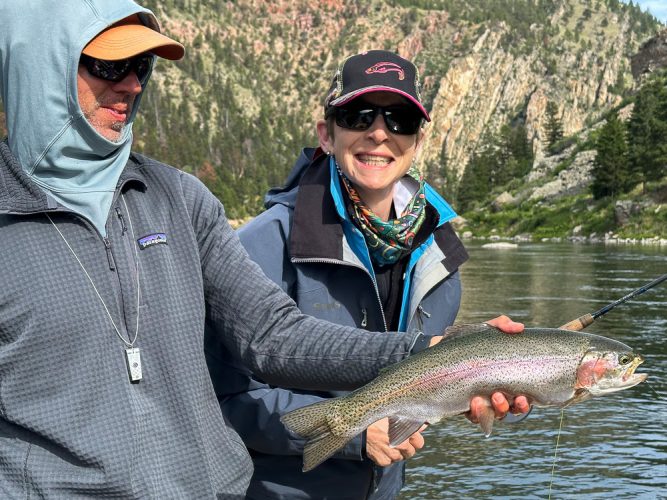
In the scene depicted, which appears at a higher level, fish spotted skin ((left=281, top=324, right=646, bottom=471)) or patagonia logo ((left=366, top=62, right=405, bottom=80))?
patagonia logo ((left=366, top=62, right=405, bottom=80))

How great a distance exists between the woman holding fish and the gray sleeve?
Result: 37 centimetres

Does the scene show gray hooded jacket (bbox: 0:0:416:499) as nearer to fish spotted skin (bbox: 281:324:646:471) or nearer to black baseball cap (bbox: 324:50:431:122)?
fish spotted skin (bbox: 281:324:646:471)

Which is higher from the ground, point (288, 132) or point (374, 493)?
point (374, 493)

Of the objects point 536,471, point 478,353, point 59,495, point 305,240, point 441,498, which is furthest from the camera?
point 536,471

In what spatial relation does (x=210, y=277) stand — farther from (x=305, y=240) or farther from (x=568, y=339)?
(x=568, y=339)

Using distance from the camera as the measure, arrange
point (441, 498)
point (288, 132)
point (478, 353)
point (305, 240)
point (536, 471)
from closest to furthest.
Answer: point (478, 353) < point (305, 240) < point (441, 498) < point (536, 471) < point (288, 132)

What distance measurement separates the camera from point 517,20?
19150cm

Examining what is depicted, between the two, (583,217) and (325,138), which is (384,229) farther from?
(583,217)

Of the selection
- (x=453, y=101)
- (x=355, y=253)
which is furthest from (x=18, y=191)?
(x=453, y=101)

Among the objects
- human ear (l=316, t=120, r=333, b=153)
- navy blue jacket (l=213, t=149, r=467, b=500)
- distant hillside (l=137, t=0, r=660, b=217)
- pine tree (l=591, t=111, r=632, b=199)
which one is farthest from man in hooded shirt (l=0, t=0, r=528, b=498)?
distant hillside (l=137, t=0, r=660, b=217)

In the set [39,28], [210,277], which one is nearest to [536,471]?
[210,277]

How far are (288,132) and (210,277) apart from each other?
187m

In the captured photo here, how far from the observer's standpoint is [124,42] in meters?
2.52

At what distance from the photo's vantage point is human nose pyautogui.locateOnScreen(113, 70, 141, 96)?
2598 mm
